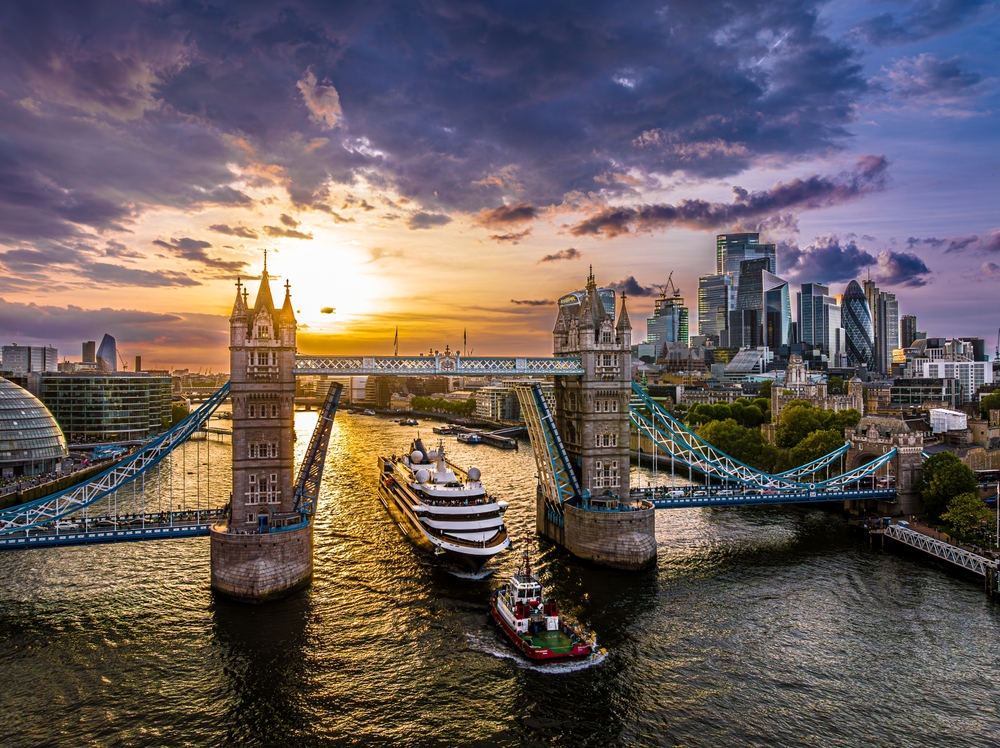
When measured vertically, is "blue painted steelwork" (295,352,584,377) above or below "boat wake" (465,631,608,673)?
above

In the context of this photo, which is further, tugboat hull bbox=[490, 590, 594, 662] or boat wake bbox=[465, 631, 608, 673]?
tugboat hull bbox=[490, 590, 594, 662]

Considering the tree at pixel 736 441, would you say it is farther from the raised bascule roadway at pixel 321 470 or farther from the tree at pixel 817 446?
the raised bascule roadway at pixel 321 470

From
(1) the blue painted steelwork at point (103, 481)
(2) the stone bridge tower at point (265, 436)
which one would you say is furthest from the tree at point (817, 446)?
(1) the blue painted steelwork at point (103, 481)

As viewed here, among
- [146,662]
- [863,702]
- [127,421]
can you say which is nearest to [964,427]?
[863,702]

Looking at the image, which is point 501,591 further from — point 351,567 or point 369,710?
point 351,567

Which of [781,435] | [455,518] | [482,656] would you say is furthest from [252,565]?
[781,435]

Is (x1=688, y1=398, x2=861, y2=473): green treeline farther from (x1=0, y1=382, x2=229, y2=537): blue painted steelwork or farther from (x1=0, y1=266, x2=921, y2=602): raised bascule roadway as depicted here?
(x1=0, y1=382, x2=229, y2=537): blue painted steelwork

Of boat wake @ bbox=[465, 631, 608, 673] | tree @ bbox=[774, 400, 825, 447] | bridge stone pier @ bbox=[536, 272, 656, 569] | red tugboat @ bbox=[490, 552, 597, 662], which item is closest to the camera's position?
boat wake @ bbox=[465, 631, 608, 673]

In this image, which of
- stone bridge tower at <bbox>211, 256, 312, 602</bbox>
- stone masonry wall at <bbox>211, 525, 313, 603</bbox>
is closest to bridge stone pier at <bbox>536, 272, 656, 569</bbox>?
stone bridge tower at <bbox>211, 256, 312, 602</bbox>
